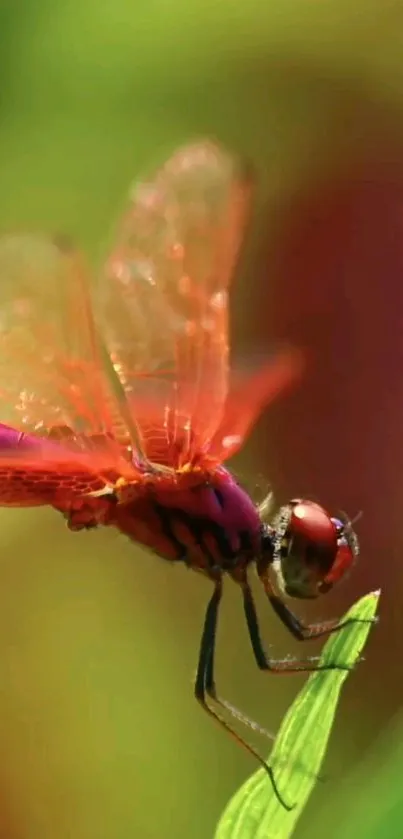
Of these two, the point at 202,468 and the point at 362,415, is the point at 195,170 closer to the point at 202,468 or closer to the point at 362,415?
the point at 202,468

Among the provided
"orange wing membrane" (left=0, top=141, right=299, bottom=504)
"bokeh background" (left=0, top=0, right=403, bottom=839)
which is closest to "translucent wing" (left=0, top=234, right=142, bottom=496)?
"orange wing membrane" (left=0, top=141, right=299, bottom=504)

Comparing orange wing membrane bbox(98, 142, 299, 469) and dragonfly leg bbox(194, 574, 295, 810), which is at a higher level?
orange wing membrane bbox(98, 142, 299, 469)

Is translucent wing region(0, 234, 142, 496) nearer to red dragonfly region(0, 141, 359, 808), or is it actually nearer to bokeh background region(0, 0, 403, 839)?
red dragonfly region(0, 141, 359, 808)

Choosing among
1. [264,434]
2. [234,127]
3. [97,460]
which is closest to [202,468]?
[97,460]

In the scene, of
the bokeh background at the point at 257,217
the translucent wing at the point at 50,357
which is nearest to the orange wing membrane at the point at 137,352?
the translucent wing at the point at 50,357

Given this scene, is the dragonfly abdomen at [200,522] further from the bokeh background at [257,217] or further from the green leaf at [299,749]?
the bokeh background at [257,217]

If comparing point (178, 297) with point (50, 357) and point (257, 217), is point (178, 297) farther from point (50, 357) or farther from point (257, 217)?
point (257, 217)

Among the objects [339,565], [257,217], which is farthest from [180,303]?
[257,217]
